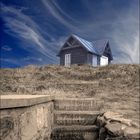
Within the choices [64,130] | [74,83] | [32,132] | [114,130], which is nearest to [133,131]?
[114,130]

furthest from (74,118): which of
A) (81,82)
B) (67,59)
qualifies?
(67,59)

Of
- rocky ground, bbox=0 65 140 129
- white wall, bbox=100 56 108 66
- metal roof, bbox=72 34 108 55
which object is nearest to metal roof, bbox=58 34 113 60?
metal roof, bbox=72 34 108 55

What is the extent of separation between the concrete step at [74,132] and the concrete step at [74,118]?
0.20m

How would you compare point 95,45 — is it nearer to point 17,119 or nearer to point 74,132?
point 74,132

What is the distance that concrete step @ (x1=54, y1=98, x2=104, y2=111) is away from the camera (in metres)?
4.52


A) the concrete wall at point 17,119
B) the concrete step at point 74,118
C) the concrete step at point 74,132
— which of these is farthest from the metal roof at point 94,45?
the concrete wall at point 17,119

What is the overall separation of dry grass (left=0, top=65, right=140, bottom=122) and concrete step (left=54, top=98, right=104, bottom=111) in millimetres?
2223

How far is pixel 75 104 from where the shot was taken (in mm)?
4637

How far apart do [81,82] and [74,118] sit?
5411 millimetres

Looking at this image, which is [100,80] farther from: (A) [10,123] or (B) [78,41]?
(B) [78,41]

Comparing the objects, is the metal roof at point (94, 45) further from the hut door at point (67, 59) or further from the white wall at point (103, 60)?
the hut door at point (67, 59)

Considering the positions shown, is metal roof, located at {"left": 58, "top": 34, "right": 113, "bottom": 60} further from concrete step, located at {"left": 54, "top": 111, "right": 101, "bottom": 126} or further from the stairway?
concrete step, located at {"left": 54, "top": 111, "right": 101, "bottom": 126}

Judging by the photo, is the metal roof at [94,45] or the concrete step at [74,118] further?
the metal roof at [94,45]

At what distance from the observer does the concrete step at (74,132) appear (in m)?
4.13
